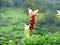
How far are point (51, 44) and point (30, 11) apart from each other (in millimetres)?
446

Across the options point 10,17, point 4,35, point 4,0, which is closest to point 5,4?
point 4,0

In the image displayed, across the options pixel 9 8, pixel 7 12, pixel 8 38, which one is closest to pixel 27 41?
pixel 8 38

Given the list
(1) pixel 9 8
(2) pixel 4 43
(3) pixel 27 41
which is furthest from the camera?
(1) pixel 9 8

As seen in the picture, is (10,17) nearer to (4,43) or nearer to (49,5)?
(49,5)

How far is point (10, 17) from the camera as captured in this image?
130 feet

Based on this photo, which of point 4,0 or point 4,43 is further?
point 4,0

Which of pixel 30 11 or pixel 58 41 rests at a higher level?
pixel 30 11

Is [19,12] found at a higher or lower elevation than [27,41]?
higher

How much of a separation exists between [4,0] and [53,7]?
793cm

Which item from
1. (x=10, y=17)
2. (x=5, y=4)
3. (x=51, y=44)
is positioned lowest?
(x=51, y=44)

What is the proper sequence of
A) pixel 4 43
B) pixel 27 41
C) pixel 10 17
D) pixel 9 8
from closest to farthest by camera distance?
pixel 27 41
pixel 4 43
pixel 10 17
pixel 9 8

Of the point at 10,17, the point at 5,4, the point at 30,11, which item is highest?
the point at 5,4

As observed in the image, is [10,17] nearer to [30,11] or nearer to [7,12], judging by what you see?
[7,12]

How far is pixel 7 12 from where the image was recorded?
4209 centimetres
